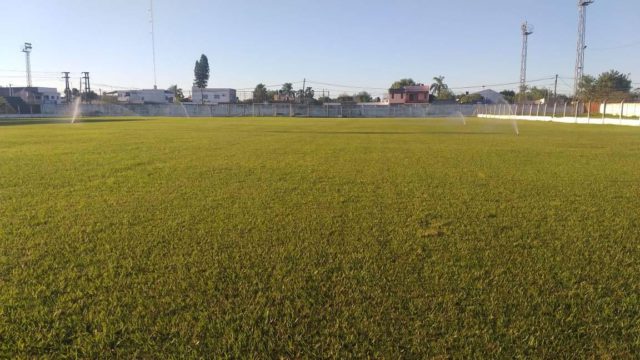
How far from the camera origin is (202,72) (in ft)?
339

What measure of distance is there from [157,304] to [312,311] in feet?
2.74

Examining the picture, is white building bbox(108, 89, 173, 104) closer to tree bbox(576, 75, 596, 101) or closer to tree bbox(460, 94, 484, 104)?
tree bbox(460, 94, 484, 104)

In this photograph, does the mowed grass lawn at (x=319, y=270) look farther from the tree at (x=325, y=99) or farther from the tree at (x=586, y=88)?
the tree at (x=325, y=99)

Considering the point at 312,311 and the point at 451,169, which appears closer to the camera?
the point at 312,311

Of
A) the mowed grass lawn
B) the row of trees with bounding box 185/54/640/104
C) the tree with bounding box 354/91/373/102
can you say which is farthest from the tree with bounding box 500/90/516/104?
the mowed grass lawn

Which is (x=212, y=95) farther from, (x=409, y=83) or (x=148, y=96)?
(x=409, y=83)

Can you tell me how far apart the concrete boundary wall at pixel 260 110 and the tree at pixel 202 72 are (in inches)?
1635

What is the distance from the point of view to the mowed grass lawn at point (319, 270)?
1870mm

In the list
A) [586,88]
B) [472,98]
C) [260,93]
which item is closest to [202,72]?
[260,93]

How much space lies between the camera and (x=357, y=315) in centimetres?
206

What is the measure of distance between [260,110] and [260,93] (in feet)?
108

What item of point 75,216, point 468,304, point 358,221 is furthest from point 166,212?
point 468,304

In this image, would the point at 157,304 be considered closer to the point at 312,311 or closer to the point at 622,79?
the point at 312,311

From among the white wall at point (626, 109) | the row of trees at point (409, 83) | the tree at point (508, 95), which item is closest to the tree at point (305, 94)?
the row of trees at point (409, 83)
